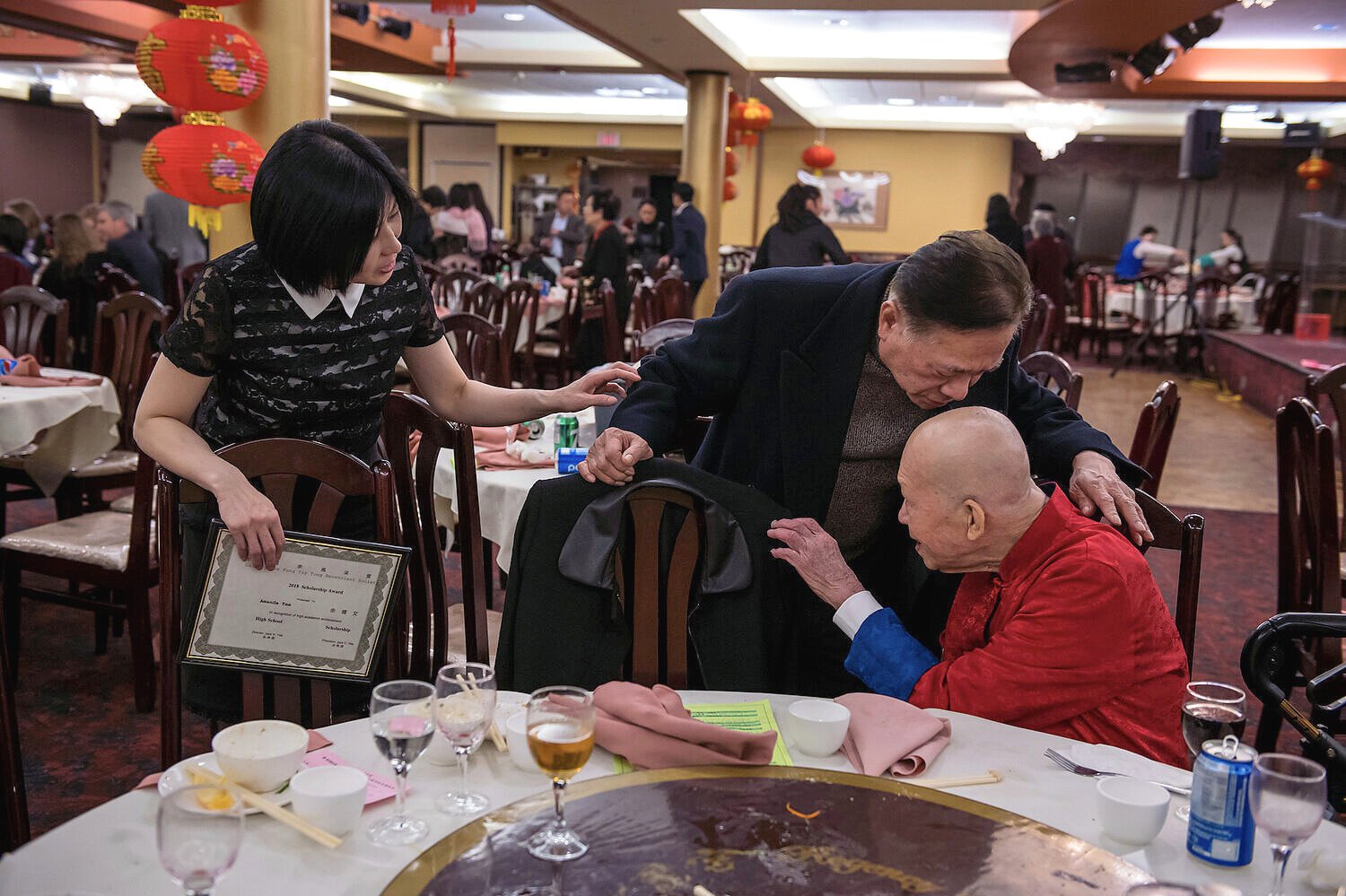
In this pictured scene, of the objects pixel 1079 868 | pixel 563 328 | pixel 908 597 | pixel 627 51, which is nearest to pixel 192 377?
pixel 908 597

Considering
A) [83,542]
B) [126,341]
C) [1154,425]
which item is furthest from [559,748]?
[126,341]

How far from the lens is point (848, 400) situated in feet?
6.85

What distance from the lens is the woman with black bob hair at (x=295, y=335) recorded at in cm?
190

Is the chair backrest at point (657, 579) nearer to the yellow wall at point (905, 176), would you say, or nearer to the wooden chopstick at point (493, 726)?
the wooden chopstick at point (493, 726)

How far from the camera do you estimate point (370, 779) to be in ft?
4.20

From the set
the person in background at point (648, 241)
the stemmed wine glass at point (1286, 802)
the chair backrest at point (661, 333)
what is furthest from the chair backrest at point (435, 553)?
the person in background at point (648, 241)

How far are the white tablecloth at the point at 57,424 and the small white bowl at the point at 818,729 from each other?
3.18 m

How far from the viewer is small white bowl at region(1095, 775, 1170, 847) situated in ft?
3.96

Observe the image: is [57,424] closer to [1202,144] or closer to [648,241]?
[648,241]

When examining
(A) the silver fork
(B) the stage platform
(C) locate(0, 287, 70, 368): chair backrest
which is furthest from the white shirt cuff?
(B) the stage platform

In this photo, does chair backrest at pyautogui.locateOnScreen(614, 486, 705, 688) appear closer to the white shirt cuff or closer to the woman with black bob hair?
the white shirt cuff

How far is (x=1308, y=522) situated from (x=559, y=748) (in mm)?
A: 2251

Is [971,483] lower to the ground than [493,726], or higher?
higher

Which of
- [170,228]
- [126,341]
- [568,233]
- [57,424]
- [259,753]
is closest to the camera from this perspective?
[259,753]
